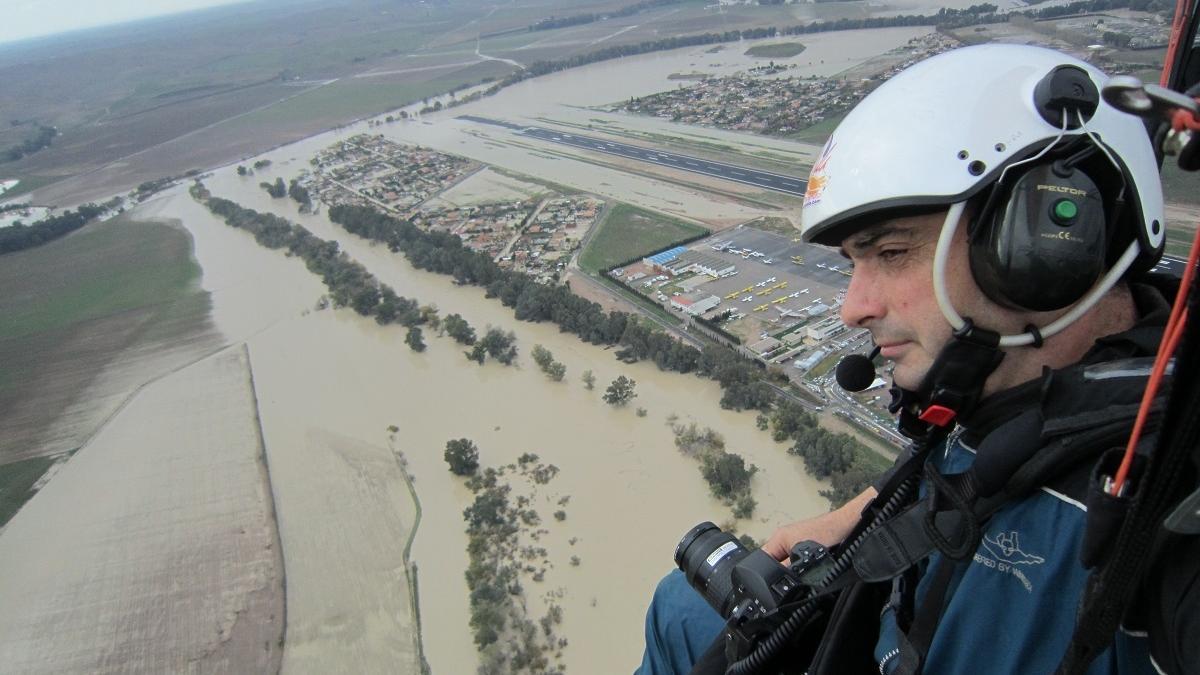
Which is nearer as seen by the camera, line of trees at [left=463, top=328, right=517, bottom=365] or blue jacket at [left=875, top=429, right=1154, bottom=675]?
blue jacket at [left=875, top=429, right=1154, bottom=675]

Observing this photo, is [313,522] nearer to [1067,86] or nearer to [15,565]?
[15,565]

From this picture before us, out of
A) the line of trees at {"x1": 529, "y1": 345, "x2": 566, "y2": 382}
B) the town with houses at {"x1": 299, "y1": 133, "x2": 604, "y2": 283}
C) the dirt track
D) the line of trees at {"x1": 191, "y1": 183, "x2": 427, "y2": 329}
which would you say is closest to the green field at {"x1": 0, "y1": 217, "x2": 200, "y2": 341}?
the line of trees at {"x1": 191, "y1": 183, "x2": 427, "y2": 329}

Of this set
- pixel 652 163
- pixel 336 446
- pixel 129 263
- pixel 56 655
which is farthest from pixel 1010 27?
pixel 56 655

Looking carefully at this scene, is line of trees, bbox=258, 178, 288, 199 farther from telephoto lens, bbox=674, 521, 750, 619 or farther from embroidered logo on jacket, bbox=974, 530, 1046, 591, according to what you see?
embroidered logo on jacket, bbox=974, 530, 1046, 591

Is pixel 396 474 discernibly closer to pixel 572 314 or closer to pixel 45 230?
pixel 572 314

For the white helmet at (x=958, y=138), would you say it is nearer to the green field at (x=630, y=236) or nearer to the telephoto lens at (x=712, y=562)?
the telephoto lens at (x=712, y=562)
